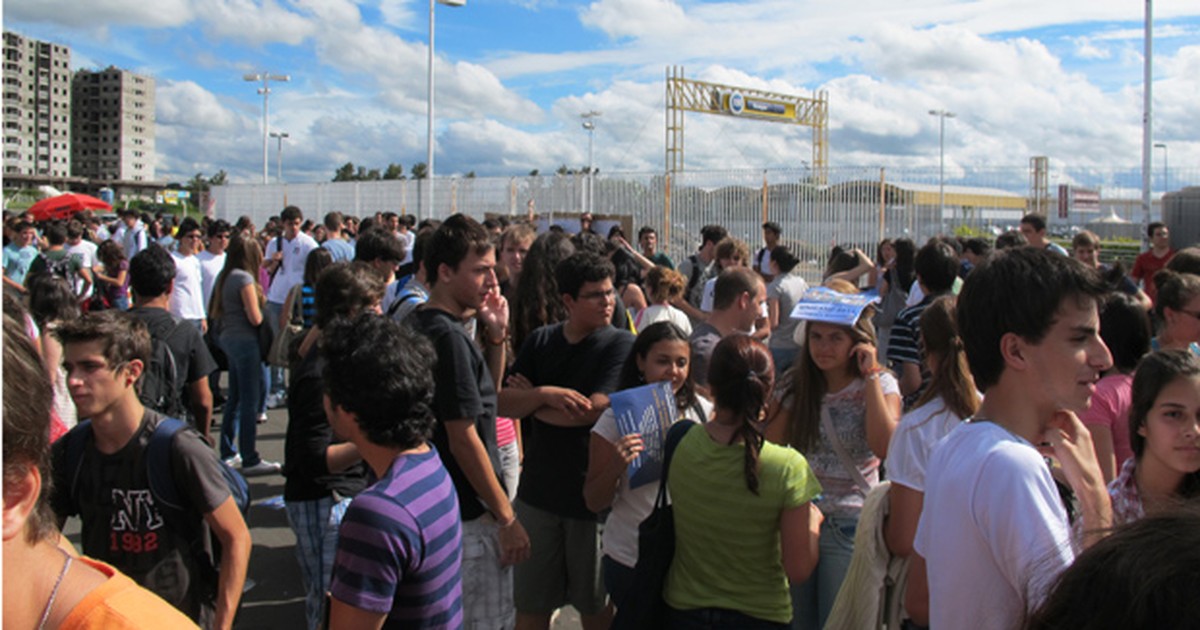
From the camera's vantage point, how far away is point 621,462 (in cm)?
337

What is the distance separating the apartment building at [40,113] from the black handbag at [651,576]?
52.5 m

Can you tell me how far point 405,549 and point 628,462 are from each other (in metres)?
1.17

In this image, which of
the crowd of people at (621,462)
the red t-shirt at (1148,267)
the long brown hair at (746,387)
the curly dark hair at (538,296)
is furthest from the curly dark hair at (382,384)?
the red t-shirt at (1148,267)

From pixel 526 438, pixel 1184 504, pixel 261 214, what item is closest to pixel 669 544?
pixel 526 438

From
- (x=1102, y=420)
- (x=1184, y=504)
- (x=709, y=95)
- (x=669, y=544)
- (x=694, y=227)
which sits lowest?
(x=669, y=544)

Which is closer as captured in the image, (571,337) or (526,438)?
(571,337)

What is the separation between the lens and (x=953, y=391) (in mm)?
3125

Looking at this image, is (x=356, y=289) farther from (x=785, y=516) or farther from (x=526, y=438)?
(x=785, y=516)

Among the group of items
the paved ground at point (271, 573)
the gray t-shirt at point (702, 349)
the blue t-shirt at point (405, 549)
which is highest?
the gray t-shirt at point (702, 349)

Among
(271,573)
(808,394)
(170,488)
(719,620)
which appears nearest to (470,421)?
(170,488)

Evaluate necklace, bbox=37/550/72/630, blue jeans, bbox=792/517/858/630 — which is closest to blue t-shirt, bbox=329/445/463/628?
necklace, bbox=37/550/72/630

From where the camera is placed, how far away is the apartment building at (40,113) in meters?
59.4

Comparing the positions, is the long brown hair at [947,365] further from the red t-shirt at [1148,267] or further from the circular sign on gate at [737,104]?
the circular sign on gate at [737,104]

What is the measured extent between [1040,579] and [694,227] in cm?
1953
